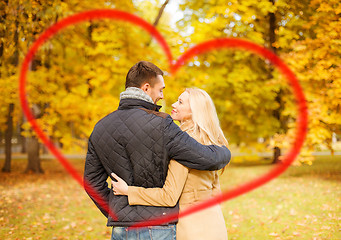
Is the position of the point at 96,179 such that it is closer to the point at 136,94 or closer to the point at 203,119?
the point at 136,94

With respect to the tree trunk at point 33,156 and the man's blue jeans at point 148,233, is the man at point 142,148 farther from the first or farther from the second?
the tree trunk at point 33,156

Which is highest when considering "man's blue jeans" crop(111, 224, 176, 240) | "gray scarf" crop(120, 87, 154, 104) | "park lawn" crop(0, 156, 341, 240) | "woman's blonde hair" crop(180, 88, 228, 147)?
"gray scarf" crop(120, 87, 154, 104)

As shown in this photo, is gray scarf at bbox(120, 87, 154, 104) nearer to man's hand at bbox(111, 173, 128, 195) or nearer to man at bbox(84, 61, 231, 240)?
man at bbox(84, 61, 231, 240)

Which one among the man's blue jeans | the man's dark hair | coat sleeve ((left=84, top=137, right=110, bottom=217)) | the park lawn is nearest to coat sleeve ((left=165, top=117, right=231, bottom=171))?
the man's dark hair

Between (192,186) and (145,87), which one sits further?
(192,186)

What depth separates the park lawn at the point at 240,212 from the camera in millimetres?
6402

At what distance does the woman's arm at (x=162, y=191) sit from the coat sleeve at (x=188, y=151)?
3.0 inches

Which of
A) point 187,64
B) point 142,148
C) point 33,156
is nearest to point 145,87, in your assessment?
point 142,148

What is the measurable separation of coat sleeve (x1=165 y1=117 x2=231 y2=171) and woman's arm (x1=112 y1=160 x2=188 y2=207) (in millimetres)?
77

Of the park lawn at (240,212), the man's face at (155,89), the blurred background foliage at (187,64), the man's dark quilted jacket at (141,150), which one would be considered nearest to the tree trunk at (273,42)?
the blurred background foliage at (187,64)

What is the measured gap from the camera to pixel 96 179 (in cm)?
258

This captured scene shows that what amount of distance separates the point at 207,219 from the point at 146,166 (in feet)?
2.22

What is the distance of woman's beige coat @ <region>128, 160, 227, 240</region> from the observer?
7.38 feet

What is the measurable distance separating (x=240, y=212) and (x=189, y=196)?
5873 mm
